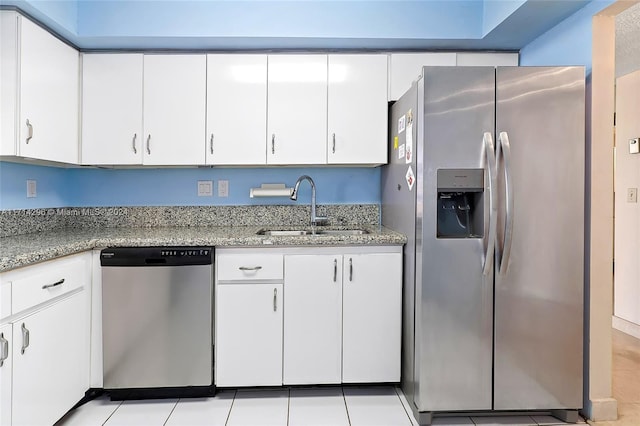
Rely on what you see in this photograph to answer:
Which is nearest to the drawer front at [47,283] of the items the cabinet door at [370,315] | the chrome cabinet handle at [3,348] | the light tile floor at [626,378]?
the chrome cabinet handle at [3,348]

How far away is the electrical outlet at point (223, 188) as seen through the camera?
295 centimetres

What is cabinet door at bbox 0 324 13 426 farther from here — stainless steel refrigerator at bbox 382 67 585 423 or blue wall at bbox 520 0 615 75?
blue wall at bbox 520 0 615 75

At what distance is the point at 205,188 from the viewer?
9.67ft

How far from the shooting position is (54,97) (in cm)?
231

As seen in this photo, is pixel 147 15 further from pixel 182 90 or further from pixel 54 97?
pixel 54 97

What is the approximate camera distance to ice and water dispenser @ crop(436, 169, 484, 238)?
2006 mm

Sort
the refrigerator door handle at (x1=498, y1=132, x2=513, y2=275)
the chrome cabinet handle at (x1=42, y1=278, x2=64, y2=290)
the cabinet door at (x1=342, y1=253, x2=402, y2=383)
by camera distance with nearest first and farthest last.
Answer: the chrome cabinet handle at (x1=42, y1=278, x2=64, y2=290)
the refrigerator door handle at (x1=498, y1=132, x2=513, y2=275)
the cabinet door at (x1=342, y1=253, x2=402, y2=383)

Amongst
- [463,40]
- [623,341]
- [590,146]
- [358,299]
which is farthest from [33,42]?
[623,341]

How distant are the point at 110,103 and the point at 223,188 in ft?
2.94

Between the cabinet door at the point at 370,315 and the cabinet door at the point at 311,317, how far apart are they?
0.05 m

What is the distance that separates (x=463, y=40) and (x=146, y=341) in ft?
8.48

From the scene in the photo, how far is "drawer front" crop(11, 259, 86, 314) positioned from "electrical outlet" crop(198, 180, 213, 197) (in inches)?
38.5

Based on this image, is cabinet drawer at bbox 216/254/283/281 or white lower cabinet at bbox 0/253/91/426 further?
cabinet drawer at bbox 216/254/283/281

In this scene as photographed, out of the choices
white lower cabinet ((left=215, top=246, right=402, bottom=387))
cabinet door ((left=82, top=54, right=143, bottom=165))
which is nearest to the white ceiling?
white lower cabinet ((left=215, top=246, right=402, bottom=387))
